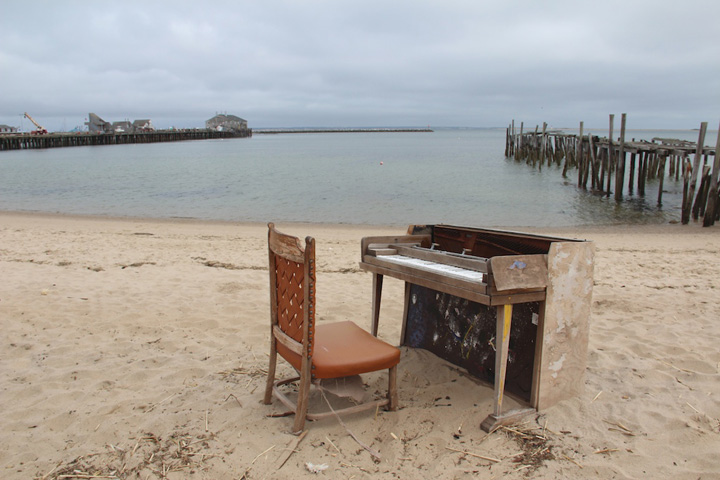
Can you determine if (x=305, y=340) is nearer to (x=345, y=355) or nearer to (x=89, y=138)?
(x=345, y=355)

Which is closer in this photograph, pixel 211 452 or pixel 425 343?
pixel 211 452

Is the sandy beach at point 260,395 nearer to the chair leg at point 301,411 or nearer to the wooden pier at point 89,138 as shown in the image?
the chair leg at point 301,411

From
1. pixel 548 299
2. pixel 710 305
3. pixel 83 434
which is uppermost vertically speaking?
pixel 548 299

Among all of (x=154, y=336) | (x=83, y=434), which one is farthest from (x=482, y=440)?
(x=154, y=336)

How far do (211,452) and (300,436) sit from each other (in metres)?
0.48

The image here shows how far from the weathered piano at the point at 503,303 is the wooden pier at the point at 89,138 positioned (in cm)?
7056

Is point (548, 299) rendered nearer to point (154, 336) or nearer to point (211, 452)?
point (211, 452)

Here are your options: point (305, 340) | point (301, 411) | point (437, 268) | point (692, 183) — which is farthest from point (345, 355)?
point (692, 183)

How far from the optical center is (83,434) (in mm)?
2912

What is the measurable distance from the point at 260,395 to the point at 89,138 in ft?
271

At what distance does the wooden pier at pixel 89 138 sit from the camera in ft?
208

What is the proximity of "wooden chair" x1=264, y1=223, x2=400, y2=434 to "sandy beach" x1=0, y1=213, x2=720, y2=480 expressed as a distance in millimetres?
229

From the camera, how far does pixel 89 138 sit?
2953 inches

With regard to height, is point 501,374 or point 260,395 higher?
point 501,374
